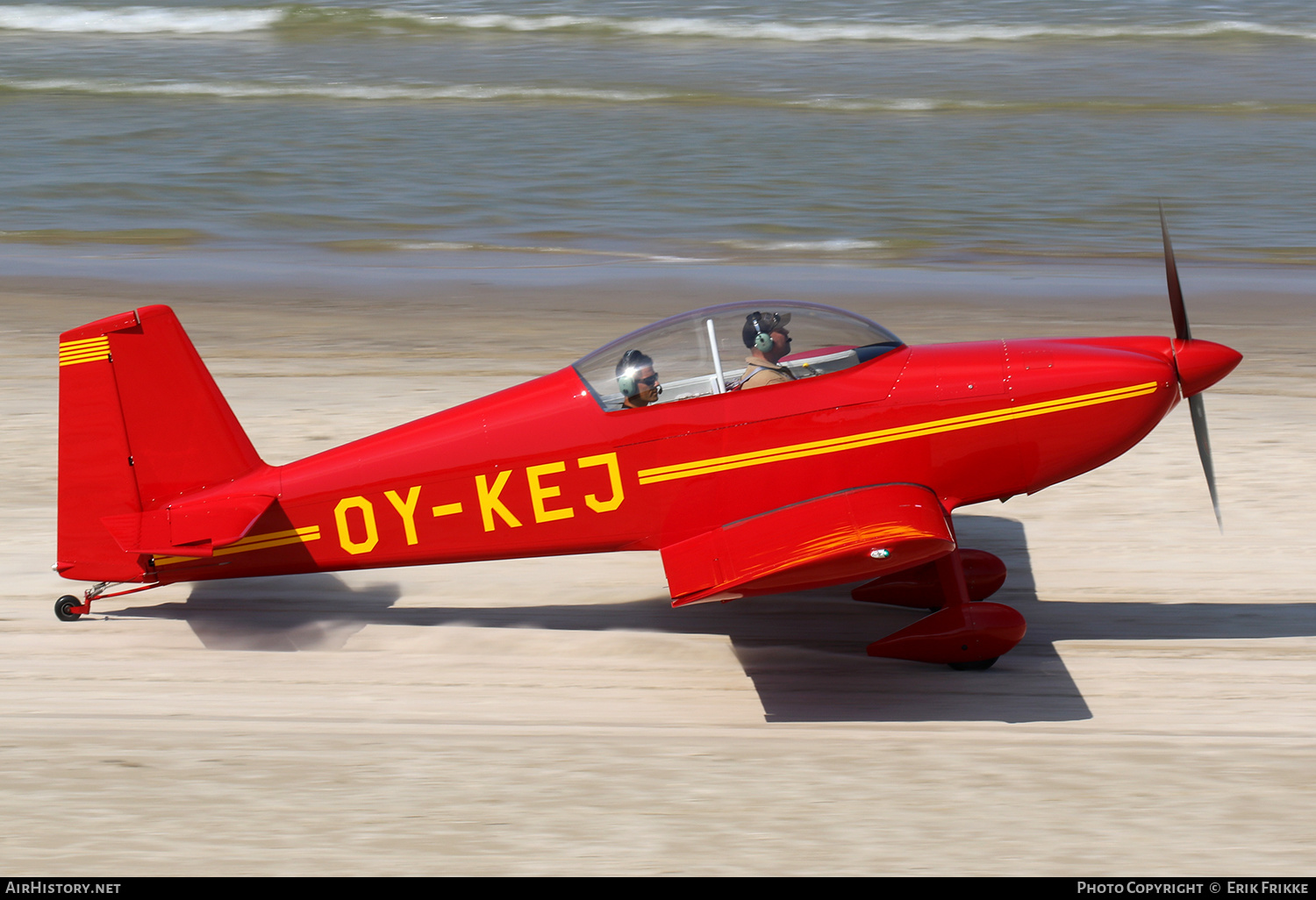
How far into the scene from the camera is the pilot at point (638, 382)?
6.42 metres

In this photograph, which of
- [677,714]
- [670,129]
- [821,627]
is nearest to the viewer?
[677,714]

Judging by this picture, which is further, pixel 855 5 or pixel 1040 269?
pixel 855 5

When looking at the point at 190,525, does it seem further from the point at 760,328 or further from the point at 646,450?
the point at 760,328

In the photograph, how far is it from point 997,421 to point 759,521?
4.39ft

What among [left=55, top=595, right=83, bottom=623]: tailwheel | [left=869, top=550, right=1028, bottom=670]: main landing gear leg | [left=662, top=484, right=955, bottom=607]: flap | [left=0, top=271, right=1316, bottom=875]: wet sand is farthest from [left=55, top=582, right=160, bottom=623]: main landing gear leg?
[left=869, top=550, right=1028, bottom=670]: main landing gear leg

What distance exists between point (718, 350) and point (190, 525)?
2864 mm

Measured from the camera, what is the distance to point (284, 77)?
93.9 ft

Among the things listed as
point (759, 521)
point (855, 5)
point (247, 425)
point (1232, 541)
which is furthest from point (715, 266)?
point (855, 5)

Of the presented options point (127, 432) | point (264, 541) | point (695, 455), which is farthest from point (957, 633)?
point (127, 432)

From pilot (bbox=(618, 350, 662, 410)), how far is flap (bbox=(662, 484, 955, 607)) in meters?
0.77

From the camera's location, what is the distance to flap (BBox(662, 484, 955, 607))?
5766 mm

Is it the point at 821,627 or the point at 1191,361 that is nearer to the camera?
the point at 1191,361

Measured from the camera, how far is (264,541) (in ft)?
21.4
